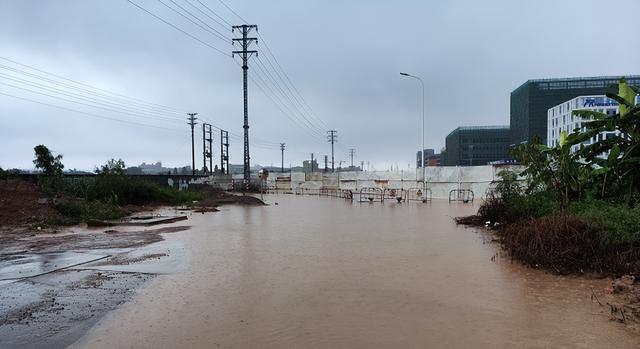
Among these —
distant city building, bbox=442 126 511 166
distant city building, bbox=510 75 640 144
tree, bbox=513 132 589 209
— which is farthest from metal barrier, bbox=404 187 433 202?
distant city building, bbox=510 75 640 144

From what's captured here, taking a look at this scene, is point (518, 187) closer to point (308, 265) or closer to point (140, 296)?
point (308, 265)

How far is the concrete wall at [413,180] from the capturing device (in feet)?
98.9

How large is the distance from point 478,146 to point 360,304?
4887 inches

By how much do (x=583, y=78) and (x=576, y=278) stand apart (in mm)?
134842

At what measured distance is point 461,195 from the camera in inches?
1220

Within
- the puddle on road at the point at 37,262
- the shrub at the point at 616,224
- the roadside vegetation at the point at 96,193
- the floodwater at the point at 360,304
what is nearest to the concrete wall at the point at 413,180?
the roadside vegetation at the point at 96,193

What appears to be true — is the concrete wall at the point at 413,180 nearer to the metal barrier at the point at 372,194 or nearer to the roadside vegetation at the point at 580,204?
the metal barrier at the point at 372,194

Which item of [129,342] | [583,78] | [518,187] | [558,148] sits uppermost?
[583,78]

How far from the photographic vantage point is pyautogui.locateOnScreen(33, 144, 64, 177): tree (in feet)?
74.2

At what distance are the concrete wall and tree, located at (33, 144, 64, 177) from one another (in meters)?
23.3

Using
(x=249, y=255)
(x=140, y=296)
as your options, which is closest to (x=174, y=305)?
(x=140, y=296)

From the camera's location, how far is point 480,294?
6.90 metres

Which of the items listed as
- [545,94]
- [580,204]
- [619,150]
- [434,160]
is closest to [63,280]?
[580,204]

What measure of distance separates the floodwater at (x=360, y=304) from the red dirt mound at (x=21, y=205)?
8750 millimetres
